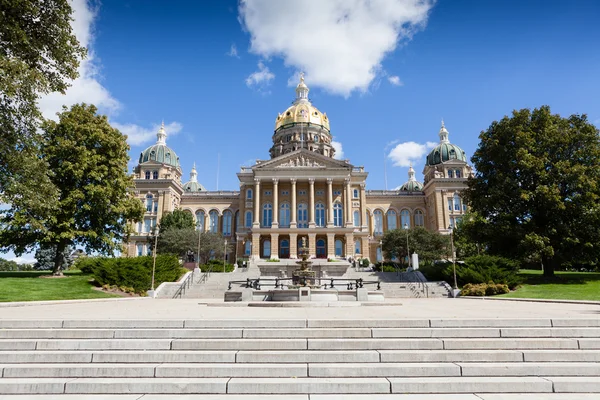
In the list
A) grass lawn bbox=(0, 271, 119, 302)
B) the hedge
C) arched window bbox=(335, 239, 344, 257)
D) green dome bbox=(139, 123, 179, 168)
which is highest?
green dome bbox=(139, 123, 179, 168)

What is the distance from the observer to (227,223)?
68.6 metres

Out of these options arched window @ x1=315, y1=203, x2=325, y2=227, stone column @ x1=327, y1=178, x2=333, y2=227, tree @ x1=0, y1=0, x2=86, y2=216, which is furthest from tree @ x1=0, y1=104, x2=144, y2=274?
arched window @ x1=315, y1=203, x2=325, y2=227

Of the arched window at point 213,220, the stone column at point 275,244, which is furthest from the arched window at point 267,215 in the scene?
the arched window at point 213,220

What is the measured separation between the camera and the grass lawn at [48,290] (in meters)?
18.4

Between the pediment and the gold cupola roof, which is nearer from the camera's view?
the pediment

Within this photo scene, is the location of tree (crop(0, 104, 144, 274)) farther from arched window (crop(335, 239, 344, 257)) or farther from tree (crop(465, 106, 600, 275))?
arched window (crop(335, 239, 344, 257))

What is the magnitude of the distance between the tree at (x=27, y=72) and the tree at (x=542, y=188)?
27.1 meters

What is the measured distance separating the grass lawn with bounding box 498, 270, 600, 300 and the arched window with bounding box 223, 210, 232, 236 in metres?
49.0

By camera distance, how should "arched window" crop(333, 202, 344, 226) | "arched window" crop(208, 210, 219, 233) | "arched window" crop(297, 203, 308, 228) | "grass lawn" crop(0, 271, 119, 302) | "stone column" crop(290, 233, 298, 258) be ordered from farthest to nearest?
"arched window" crop(208, 210, 219, 233)
"arched window" crop(333, 202, 344, 226)
"arched window" crop(297, 203, 308, 228)
"stone column" crop(290, 233, 298, 258)
"grass lawn" crop(0, 271, 119, 302)

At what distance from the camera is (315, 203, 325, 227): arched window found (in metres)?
57.9

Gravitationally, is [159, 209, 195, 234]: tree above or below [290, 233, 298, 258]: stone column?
above

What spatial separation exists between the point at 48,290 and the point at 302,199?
40.9m

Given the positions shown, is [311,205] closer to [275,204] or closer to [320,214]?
[320,214]

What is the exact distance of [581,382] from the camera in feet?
18.6
